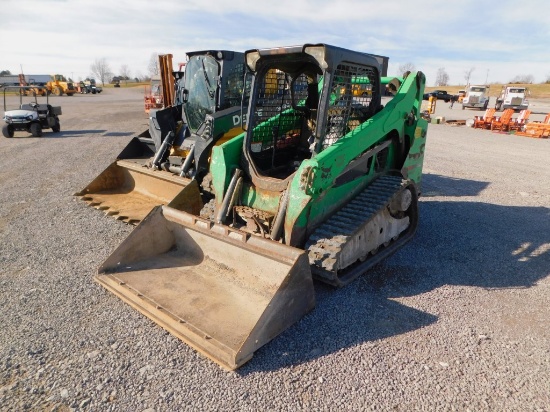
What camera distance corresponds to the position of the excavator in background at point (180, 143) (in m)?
A: 6.03

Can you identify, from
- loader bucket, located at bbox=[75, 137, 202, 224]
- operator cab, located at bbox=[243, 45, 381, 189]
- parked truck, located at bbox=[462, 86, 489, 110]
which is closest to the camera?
operator cab, located at bbox=[243, 45, 381, 189]

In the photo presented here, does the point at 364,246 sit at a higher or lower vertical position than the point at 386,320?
higher

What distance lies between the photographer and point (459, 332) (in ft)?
10.3

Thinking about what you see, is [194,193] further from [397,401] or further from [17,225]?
[397,401]

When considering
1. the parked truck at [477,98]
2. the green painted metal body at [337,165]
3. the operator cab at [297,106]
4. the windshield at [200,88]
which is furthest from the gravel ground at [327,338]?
the parked truck at [477,98]

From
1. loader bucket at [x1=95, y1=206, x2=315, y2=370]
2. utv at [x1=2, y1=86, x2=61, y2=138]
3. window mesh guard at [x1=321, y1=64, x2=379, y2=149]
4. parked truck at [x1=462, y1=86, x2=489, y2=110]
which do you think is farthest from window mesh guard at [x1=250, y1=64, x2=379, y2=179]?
parked truck at [x1=462, y1=86, x2=489, y2=110]

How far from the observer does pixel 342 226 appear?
3697 millimetres

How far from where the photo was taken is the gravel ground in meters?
2.47

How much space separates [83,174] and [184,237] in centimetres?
556

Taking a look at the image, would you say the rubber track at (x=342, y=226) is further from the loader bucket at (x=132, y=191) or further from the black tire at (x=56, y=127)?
the black tire at (x=56, y=127)

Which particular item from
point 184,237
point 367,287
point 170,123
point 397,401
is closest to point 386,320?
point 367,287

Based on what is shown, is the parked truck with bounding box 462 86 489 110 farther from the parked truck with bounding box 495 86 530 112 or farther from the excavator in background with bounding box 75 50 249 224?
the excavator in background with bounding box 75 50 249 224

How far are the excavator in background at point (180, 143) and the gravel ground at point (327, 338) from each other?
803 millimetres

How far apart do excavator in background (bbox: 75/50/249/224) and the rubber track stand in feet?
7.47
